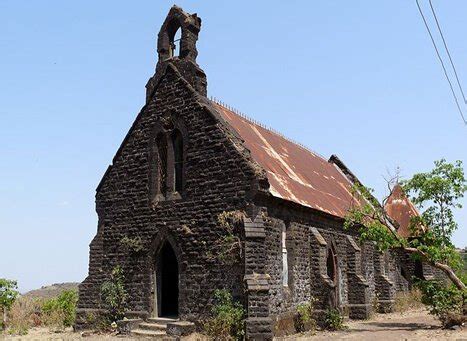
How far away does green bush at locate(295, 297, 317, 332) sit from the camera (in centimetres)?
1833

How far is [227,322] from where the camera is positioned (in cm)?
1538

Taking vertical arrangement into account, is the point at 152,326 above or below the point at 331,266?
below

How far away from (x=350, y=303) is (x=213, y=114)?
1150 centimetres

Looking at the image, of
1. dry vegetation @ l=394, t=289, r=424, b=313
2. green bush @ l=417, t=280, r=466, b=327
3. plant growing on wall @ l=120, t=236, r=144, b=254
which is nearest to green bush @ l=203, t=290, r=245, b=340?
plant growing on wall @ l=120, t=236, r=144, b=254

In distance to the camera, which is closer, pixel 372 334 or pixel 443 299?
pixel 372 334

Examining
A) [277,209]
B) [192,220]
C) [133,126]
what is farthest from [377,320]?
[133,126]

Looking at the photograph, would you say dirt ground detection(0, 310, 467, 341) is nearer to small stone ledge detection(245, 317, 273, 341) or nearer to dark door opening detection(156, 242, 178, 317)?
small stone ledge detection(245, 317, 273, 341)

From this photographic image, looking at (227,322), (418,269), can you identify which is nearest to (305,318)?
(227,322)

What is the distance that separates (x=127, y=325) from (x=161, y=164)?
5964mm

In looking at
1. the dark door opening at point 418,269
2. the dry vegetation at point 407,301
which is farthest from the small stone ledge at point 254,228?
the dark door opening at point 418,269

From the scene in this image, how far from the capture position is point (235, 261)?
53.0 ft

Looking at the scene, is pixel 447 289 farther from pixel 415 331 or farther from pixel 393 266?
pixel 393 266

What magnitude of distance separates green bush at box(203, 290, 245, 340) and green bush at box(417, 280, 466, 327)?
300 inches

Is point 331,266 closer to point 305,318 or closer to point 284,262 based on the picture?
point 305,318
